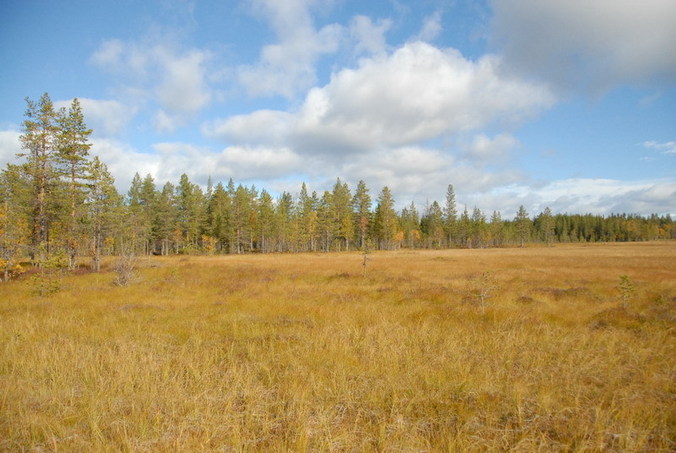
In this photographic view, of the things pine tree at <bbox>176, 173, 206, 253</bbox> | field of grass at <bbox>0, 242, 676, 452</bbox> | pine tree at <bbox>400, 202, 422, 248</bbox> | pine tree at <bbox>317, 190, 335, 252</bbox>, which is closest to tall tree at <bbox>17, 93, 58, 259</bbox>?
field of grass at <bbox>0, 242, 676, 452</bbox>

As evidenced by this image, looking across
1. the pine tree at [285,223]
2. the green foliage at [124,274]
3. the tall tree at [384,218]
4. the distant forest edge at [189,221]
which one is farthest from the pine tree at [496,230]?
the green foliage at [124,274]

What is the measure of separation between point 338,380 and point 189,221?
6409 centimetres

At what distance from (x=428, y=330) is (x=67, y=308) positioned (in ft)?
40.8

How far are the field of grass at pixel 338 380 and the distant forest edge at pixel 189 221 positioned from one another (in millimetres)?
11979

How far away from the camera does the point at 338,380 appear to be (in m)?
5.10

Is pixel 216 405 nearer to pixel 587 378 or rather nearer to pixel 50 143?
pixel 587 378

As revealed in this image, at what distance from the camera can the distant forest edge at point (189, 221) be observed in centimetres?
2180

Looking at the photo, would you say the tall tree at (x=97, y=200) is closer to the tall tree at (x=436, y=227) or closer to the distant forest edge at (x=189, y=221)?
the distant forest edge at (x=189, y=221)

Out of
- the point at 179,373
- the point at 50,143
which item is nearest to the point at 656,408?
the point at 179,373

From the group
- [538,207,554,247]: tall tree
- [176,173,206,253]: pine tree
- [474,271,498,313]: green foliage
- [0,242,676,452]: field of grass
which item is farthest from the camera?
[538,207,554,247]: tall tree

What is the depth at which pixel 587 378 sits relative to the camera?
5.12 metres

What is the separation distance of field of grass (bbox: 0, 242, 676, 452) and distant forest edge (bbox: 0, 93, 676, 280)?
1198 cm

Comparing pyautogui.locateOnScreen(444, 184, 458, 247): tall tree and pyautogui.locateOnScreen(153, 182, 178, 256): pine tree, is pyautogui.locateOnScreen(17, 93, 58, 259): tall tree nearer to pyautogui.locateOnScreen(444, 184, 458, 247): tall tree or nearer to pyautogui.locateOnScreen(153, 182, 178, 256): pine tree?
pyautogui.locateOnScreen(153, 182, 178, 256): pine tree

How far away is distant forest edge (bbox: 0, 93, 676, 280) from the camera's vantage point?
71.5ft
